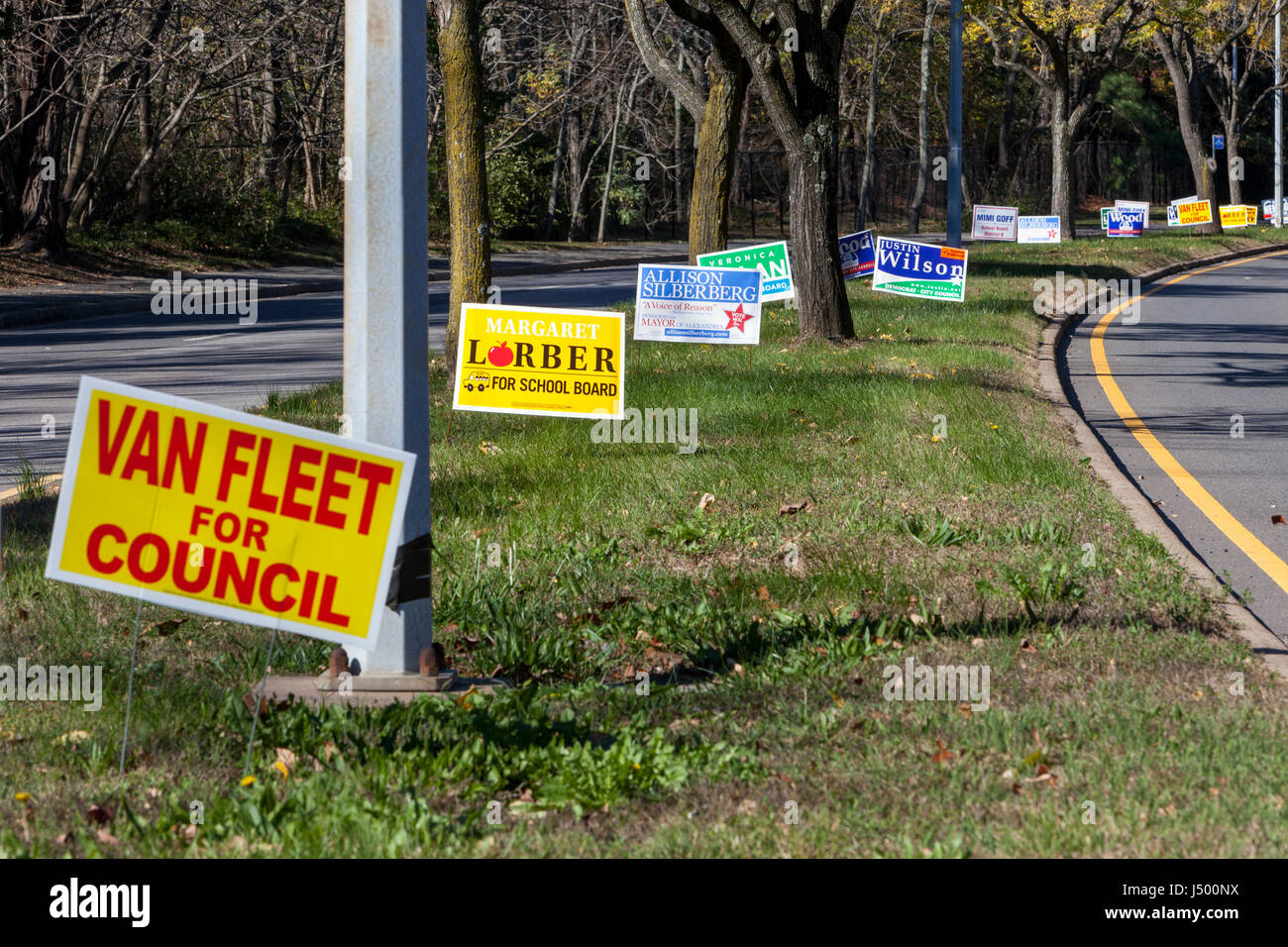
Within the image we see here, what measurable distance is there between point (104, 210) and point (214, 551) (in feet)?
92.9

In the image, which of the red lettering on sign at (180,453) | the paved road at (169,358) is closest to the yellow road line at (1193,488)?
the red lettering on sign at (180,453)

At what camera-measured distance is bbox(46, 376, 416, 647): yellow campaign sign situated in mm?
4055

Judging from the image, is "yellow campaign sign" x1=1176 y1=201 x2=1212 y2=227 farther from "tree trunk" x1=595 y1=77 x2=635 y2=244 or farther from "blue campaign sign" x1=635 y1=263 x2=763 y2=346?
"blue campaign sign" x1=635 y1=263 x2=763 y2=346

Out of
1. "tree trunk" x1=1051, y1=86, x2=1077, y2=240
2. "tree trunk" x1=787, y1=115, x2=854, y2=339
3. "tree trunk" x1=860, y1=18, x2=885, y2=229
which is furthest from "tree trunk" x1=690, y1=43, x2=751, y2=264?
"tree trunk" x1=860, y1=18, x2=885, y2=229

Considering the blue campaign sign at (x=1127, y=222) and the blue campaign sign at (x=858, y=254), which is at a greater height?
the blue campaign sign at (x=1127, y=222)

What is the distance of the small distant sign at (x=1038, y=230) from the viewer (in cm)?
3431

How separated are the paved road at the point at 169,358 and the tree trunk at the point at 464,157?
201 cm

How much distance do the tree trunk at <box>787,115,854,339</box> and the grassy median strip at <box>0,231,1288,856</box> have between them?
6.01 metres

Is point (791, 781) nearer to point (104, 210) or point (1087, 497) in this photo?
point (1087, 497)

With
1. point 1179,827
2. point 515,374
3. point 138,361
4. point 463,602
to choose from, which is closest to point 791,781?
point 1179,827

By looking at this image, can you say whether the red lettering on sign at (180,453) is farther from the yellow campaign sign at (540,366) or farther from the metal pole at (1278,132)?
the metal pole at (1278,132)

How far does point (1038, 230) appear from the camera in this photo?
34.8 meters

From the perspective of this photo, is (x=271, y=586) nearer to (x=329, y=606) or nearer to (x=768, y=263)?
(x=329, y=606)

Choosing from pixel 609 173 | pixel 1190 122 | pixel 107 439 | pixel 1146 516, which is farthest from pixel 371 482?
pixel 1190 122
